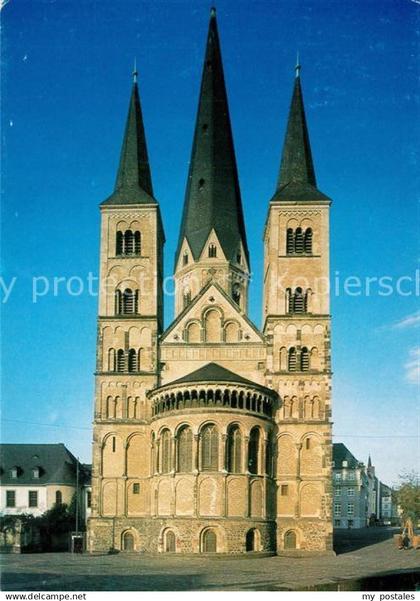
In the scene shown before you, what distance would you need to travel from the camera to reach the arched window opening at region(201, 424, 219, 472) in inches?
1735

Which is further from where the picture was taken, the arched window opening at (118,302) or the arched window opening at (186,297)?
the arched window opening at (186,297)

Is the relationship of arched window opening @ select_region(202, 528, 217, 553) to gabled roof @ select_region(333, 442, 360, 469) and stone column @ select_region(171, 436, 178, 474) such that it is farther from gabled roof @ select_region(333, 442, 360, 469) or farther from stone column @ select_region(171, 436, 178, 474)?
gabled roof @ select_region(333, 442, 360, 469)

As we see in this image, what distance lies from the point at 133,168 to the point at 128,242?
577 centimetres

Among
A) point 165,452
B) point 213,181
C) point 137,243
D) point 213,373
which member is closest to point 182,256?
point 137,243

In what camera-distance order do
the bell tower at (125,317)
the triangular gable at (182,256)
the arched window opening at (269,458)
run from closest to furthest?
1. the arched window opening at (269,458)
2. the bell tower at (125,317)
3. the triangular gable at (182,256)

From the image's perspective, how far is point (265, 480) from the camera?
45.5 m

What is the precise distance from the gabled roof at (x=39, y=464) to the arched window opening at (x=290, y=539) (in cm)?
2798

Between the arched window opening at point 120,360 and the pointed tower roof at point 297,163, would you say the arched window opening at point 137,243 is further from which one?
the pointed tower roof at point 297,163

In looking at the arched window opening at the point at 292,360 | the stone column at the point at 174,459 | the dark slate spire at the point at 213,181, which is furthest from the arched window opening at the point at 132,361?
the arched window opening at the point at 292,360

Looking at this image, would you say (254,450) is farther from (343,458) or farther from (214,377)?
(343,458)

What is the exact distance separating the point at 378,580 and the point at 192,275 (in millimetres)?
29517

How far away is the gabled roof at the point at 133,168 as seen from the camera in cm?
5350

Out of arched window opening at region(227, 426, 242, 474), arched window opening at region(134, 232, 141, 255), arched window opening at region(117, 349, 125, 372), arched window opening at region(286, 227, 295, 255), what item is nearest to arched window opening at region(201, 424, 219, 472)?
arched window opening at region(227, 426, 242, 474)

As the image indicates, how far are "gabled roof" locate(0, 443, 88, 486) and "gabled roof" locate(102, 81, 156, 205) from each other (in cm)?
2896
